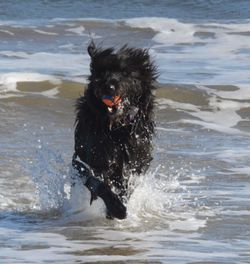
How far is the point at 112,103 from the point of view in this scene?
20.4 ft

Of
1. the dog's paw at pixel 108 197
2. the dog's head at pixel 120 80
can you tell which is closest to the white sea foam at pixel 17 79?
the dog's head at pixel 120 80

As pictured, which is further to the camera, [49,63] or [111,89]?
[49,63]

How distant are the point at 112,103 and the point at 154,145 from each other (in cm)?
158

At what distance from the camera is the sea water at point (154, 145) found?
591cm

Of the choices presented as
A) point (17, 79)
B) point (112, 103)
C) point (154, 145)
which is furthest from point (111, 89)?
point (17, 79)

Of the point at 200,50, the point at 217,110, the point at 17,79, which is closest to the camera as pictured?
the point at 217,110

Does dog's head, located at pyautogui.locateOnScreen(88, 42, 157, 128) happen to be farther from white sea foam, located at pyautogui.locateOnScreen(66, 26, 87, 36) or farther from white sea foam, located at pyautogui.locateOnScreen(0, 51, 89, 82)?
white sea foam, located at pyautogui.locateOnScreen(66, 26, 87, 36)

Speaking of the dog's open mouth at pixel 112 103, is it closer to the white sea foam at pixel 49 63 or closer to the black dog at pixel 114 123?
the black dog at pixel 114 123

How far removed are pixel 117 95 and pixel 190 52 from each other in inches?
344

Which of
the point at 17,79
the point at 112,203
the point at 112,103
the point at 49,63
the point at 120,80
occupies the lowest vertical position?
the point at 112,203

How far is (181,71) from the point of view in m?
13.1

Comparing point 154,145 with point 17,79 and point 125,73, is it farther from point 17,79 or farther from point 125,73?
point 17,79

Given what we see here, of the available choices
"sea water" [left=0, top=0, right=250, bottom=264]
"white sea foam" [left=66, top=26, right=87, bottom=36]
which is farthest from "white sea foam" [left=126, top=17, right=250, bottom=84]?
"white sea foam" [left=66, top=26, right=87, bottom=36]

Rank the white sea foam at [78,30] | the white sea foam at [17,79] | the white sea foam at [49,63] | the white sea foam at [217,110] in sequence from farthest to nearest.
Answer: the white sea foam at [78,30] → the white sea foam at [49,63] → the white sea foam at [17,79] → the white sea foam at [217,110]
